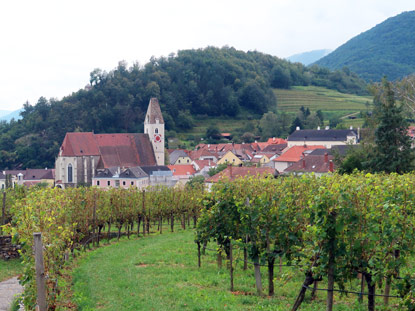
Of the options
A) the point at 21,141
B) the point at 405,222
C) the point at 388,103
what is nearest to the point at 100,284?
the point at 405,222

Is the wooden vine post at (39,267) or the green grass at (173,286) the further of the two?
the green grass at (173,286)

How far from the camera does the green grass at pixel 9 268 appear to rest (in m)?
18.0

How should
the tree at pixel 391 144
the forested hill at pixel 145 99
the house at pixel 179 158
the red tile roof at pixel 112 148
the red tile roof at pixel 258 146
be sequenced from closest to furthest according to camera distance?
the tree at pixel 391 144, the red tile roof at pixel 112 148, the house at pixel 179 158, the red tile roof at pixel 258 146, the forested hill at pixel 145 99

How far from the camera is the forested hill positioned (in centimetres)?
12138

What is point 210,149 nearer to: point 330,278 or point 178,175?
point 178,175

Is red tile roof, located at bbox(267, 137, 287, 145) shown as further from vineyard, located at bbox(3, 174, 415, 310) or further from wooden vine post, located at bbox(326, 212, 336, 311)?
wooden vine post, located at bbox(326, 212, 336, 311)

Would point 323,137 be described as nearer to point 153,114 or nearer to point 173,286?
point 153,114

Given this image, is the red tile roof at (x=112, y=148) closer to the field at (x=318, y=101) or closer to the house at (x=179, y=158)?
the house at (x=179, y=158)

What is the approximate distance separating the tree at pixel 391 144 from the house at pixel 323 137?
2357 inches

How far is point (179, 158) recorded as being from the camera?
105 meters

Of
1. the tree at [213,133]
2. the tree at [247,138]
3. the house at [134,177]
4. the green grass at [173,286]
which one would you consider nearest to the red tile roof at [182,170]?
the house at [134,177]

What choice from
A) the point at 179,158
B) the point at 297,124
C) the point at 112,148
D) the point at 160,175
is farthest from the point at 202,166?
the point at 297,124

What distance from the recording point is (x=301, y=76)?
18388 centimetres

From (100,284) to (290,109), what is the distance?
137 m
